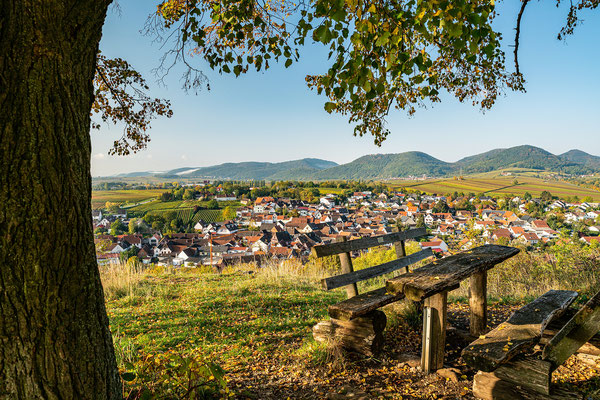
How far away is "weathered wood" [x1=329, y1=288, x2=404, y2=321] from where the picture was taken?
2.97 metres

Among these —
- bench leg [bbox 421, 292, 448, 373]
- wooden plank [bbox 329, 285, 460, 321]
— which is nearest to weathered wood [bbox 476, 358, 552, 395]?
bench leg [bbox 421, 292, 448, 373]

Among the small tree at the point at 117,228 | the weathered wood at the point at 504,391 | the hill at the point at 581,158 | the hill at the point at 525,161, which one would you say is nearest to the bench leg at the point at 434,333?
the weathered wood at the point at 504,391

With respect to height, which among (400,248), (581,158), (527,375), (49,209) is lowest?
(527,375)

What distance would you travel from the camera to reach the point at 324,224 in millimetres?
54812

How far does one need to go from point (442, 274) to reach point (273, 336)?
2404mm

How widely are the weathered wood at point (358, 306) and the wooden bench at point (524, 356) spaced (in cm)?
97

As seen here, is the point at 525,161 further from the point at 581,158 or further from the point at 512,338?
the point at 512,338

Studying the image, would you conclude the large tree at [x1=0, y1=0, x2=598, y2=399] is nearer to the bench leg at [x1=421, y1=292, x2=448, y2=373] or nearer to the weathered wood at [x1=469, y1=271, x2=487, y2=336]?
the bench leg at [x1=421, y1=292, x2=448, y2=373]

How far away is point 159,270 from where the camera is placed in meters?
9.80

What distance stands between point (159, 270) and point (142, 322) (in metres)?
5.14

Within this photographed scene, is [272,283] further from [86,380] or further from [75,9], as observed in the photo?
[75,9]

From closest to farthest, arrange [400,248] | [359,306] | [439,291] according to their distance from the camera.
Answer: [439,291], [359,306], [400,248]

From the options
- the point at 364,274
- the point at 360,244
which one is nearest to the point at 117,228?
the point at 360,244

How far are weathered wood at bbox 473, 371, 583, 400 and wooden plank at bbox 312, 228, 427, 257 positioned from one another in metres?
1.80
